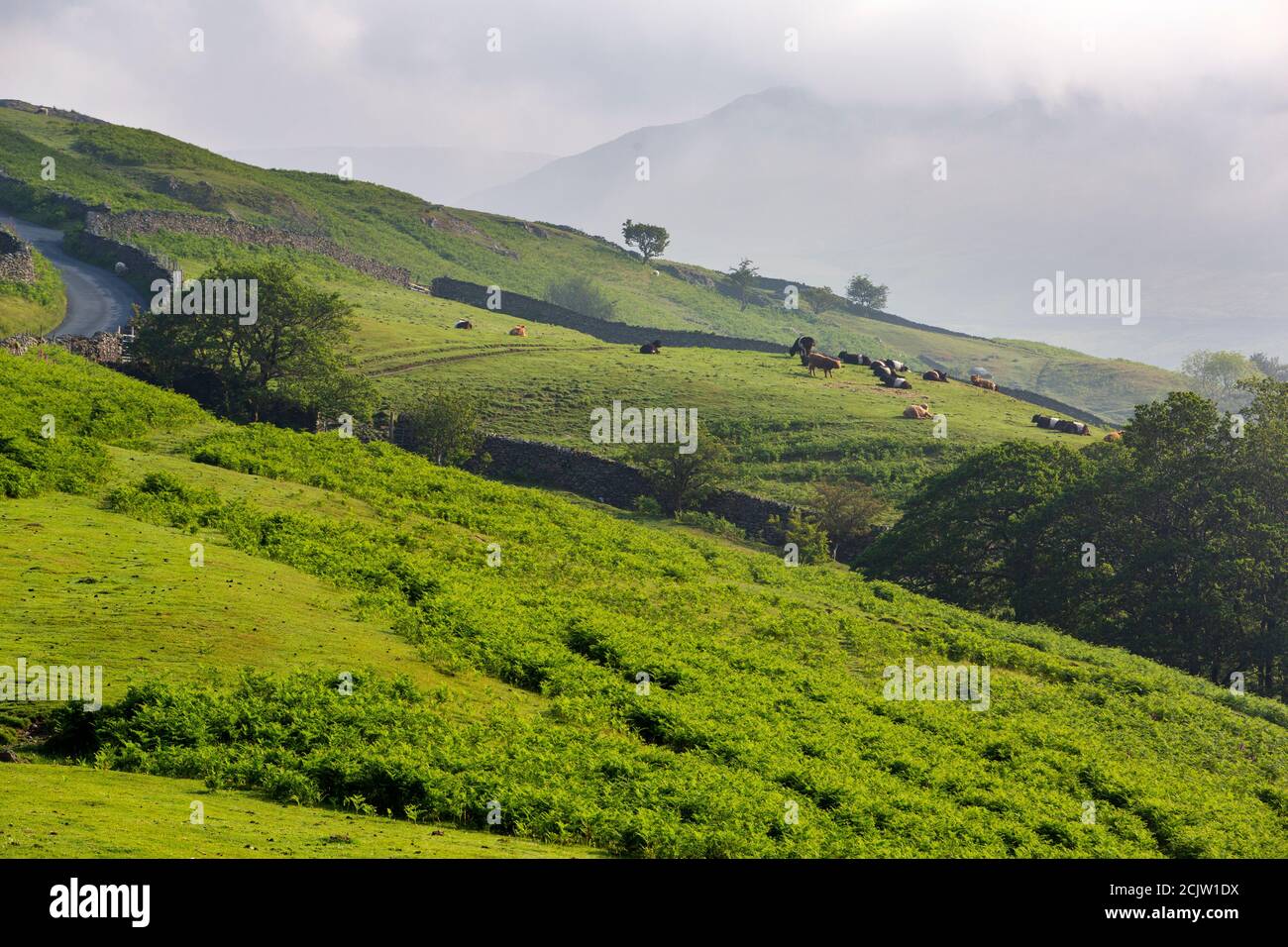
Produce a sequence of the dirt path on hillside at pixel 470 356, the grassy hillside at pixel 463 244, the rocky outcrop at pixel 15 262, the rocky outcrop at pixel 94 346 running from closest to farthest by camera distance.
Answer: the rocky outcrop at pixel 94 346, the rocky outcrop at pixel 15 262, the dirt path on hillside at pixel 470 356, the grassy hillside at pixel 463 244

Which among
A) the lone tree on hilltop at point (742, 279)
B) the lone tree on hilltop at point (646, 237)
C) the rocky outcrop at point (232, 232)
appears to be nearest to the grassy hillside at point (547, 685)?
the rocky outcrop at point (232, 232)

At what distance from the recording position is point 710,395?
72438 millimetres

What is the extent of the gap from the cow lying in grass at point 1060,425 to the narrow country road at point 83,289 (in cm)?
5836

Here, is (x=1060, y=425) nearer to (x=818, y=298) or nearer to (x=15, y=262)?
(x=15, y=262)

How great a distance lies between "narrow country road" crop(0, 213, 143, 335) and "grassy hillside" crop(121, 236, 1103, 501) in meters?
6.63

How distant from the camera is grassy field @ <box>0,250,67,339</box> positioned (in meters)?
57.5

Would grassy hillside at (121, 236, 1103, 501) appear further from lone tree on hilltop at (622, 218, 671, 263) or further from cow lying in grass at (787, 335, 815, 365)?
lone tree on hilltop at (622, 218, 671, 263)

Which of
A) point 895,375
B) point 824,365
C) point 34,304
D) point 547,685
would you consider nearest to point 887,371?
point 895,375

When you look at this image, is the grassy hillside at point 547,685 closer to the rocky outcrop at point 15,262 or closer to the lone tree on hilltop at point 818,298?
the rocky outcrop at point 15,262

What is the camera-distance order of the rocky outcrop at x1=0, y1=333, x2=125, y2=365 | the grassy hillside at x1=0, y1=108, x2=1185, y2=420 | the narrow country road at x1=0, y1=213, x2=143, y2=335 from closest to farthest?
the rocky outcrop at x1=0, y1=333, x2=125, y2=365 → the narrow country road at x1=0, y1=213, x2=143, y2=335 → the grassy hillside at x1=0, y1=108, x2=1185, y2=420

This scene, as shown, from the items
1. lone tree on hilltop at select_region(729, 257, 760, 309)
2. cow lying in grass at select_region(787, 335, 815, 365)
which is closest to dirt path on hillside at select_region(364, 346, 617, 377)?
cow lying in grass at select_region(787, 335, 815, 365)

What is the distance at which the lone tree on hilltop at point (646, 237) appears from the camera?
6831 inches
